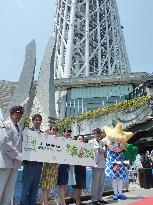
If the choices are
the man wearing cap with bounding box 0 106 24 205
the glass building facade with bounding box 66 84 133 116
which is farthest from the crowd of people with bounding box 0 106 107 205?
the glass building facade with bounding box 66 84 133 116

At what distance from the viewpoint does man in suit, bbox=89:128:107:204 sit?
801 centimetres

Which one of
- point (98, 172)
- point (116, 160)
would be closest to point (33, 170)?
point (98, 172)

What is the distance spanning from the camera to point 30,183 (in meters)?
6.19

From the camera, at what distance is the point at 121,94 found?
3969cm

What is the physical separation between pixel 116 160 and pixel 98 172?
652 mm

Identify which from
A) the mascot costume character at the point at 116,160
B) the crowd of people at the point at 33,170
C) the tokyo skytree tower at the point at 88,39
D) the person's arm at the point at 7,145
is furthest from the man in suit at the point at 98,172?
the tokyo skytree tower at the point at 88,39

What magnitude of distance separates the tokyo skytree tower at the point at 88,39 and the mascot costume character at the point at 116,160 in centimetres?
5774

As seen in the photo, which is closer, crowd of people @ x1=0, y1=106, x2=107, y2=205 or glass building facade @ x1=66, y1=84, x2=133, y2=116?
crowd of people @ x1=0, y1=106, x2=107, y2=205

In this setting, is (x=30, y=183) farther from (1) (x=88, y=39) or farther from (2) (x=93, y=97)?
(1) (x=88, y=39)

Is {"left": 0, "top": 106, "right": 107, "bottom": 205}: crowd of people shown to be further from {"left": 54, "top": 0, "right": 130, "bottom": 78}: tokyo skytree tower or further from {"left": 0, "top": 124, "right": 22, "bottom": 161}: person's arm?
{"left": 54, "top": 0, "right": 130, "bottom": 78}: tokyo skytree tower

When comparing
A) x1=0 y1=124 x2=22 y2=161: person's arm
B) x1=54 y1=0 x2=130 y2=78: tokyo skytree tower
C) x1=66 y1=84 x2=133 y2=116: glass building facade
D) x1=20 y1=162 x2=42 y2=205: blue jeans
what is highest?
x1=54 y1=0 x2=130 y2=78: tokyo skytree tower

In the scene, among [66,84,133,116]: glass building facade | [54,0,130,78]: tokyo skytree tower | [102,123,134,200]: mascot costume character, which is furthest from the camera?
[54,0,130,78]: tokyo skytree tower

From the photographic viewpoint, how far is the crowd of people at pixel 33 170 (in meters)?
5.49

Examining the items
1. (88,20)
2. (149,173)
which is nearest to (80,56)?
(88,20)
